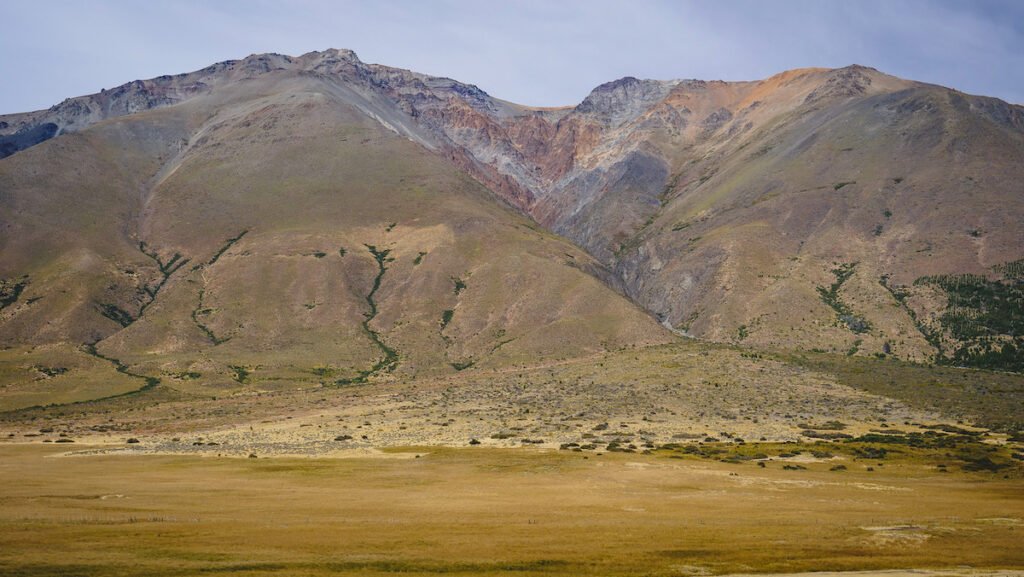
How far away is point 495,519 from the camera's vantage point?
37.7 meters

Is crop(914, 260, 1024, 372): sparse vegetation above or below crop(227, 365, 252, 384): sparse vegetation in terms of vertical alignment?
above

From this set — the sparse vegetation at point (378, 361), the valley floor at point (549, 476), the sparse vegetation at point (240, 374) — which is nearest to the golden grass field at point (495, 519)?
the valley floor at point (549, 476)

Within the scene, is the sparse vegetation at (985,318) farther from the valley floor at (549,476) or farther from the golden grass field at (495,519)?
the golden grass field at (495,519)

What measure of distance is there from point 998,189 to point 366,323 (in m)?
162

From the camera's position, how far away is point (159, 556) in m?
27.0

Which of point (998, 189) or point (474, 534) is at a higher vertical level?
point (998, 189)

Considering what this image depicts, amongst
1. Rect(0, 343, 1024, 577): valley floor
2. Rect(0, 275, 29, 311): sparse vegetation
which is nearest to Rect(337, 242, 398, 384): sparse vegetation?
Rect(0, 343, 1024, 577): valley floor

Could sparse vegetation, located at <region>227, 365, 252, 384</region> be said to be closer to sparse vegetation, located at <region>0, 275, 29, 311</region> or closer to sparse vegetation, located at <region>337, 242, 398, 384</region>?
sparse vegetation, located at <region>337, 242, 398, 384</region>

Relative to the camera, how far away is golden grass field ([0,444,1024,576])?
91.6ft

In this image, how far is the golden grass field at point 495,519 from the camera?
27906 millimetres

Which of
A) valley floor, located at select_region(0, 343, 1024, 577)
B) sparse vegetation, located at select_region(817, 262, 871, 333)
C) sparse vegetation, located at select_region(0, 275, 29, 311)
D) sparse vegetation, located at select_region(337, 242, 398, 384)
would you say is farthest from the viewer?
sparse vegetation, located at select_region(0, 275, 29, 311)

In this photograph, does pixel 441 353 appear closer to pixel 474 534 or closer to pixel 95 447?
pixel 95 447

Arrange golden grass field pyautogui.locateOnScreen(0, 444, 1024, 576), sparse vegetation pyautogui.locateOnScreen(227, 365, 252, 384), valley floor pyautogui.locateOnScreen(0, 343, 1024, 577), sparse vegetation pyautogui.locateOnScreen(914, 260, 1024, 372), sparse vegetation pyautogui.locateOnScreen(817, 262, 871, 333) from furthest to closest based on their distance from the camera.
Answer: sparse vegetation pyautogui.locateOnScreen(817, 262, 871, 333)
sparse vegetation pyautogui.locateOnScreen(227, 365, 252, 384)
sparse vegetation pyautogui.locateOnScreen(914, 260, 1024, 372)
valley floor pyautogui.locateOnScreen(0, 343, 1024, 577)
golden grass field pyautogui.locateOnScreen(0, 444, 1024, 576)

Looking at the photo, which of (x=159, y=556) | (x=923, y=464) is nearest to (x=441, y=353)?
(x=923, y=464)
